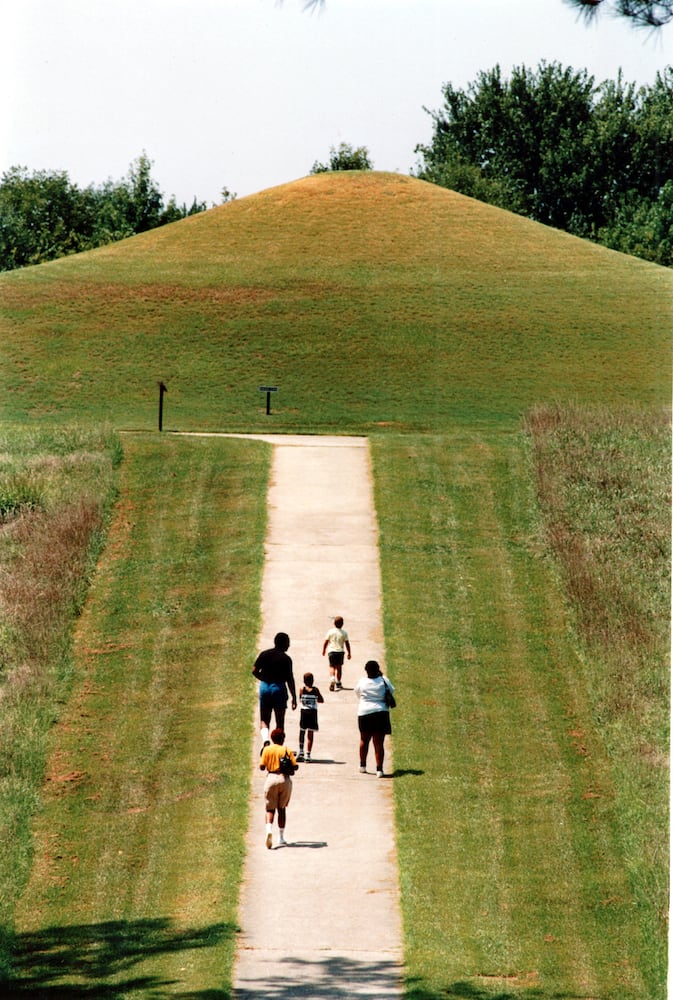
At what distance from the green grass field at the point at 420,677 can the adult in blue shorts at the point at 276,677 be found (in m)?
0.96

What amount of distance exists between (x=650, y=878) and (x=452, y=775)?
3163 mm

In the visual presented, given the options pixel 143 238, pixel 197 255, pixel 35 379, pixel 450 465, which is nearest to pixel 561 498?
pixel 450 465

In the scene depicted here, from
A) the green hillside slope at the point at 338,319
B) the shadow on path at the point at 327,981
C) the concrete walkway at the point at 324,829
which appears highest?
the green hillside slope at the point at 338,319

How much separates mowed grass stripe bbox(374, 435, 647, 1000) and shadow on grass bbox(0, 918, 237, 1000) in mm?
2091

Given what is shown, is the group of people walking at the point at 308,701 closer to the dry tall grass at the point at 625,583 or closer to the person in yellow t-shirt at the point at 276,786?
the person in yellow t-shirt at the point at 276,786

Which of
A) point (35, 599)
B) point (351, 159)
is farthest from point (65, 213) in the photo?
point (35, 599)

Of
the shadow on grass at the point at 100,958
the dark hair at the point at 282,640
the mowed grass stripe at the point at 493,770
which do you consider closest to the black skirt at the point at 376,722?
the mowed grass stripe at the point at 493,770

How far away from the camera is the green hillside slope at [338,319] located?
45531 millimetres

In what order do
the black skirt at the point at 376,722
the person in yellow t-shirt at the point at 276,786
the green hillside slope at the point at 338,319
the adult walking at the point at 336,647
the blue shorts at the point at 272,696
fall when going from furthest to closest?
the green hillside slope at the point at 338,319 → the adult walking at the point at 336,647 → the blue shorts at the point at 272,696 → the black skirt at the point at 376,722 → the person in yellow t-shirt at the point at 276,786

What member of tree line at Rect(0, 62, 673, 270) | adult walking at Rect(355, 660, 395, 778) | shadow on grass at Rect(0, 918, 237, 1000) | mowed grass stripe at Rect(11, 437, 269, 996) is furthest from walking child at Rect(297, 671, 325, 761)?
tree line at Rect(0, 62, 673, 270)

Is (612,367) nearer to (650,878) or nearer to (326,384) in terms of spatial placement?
(326,384)

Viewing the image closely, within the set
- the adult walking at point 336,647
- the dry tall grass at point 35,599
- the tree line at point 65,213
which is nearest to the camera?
the dry tall grass at point 35,599

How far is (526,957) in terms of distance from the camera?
12898 mm

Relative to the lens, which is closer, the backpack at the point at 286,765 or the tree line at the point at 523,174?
the backpack at the point at 286,765
